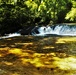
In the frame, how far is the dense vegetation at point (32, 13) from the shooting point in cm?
2242

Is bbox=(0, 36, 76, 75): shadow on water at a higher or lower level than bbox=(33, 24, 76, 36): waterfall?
higher

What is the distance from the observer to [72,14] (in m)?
26.1

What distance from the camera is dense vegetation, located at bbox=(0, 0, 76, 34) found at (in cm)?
2242

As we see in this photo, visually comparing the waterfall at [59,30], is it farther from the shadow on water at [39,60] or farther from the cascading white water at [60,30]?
the shadow on water at [39,60]

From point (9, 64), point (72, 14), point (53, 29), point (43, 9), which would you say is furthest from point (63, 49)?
point (43, 9)

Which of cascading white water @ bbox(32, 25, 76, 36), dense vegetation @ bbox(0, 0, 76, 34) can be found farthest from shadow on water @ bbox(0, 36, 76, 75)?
dense vegetation @ bbox(0, 0, 76, 34)

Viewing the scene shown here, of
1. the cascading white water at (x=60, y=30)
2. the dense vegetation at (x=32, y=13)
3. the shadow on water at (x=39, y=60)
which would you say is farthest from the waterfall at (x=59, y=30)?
the shadow on water at (x=39, y=60)

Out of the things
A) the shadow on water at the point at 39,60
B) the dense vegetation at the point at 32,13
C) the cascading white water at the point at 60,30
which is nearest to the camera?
the shadow on water at the point at 39,60

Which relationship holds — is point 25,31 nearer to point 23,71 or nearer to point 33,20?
point 33,20

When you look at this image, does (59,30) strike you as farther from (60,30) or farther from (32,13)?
(32,13)

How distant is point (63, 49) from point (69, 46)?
0.95 meters

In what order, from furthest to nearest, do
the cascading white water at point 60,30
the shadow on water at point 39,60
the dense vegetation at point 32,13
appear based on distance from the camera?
the dense vegetation at point 32,13, the cascading white water at point 60,30, the shadow on water at point 39,60

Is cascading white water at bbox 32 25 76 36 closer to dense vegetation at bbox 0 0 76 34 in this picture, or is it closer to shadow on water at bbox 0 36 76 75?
dense vegetation at bbox 0 0 76 34

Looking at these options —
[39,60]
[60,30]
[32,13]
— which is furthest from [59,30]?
[39,60]
